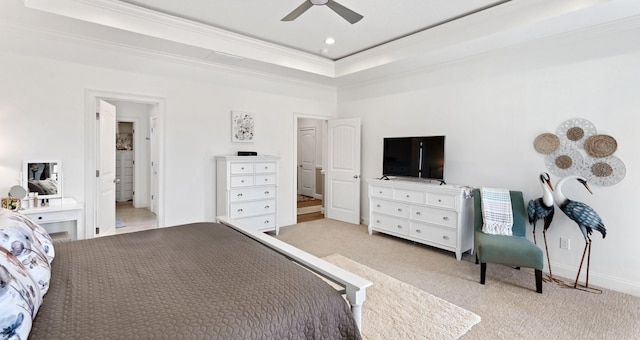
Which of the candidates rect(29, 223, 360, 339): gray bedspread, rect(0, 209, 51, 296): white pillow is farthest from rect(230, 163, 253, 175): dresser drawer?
rect(0, 209, 51, 296): white pillow

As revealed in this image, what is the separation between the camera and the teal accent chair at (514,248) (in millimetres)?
2906

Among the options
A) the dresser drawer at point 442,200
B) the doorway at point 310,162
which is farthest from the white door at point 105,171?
the doorway at point 310,162

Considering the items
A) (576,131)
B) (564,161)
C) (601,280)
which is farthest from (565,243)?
(576,131)

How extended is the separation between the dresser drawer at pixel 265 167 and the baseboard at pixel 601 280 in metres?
3.65

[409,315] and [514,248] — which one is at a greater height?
[514,248]

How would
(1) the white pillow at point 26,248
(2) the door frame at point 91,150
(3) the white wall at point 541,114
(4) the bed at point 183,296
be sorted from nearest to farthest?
(4) the bed at point 183,296
(1) the white pillow at point 26,248
(3) the white wall at point 541,114
(2) the door frame at point 91,150

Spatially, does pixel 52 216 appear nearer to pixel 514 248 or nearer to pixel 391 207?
pixel 391 207

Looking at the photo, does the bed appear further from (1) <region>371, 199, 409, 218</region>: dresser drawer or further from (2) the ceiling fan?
(1) <region>371, 199, 409, 218</region>: dresser drawer

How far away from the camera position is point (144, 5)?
318cm

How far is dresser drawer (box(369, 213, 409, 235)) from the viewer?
438 cm

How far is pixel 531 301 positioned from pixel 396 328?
1363 millimetres

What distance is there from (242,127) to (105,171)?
1.86 meters

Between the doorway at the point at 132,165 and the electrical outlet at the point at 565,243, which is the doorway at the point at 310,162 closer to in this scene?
the doorway at the point at 132,165

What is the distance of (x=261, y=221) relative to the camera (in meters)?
4.66
